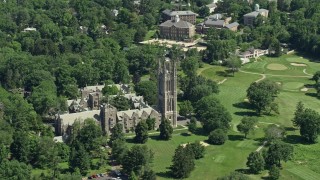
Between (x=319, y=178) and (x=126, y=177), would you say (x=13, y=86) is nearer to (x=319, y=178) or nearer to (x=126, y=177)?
(x=126, y=177)

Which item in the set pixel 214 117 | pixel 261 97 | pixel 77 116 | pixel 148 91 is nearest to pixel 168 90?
pixel 214 117

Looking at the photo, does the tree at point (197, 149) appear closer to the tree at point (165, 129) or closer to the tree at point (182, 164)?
the tree at point (182, 164)

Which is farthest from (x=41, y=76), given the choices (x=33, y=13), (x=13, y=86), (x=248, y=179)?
(x=33, y=13)

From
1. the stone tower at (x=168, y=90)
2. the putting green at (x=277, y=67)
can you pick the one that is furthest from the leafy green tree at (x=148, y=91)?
the putting green at (x=277, y=67)

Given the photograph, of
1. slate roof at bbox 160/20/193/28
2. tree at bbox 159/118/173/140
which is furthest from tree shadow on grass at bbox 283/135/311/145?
slate roof at bbox 160/20/193/28

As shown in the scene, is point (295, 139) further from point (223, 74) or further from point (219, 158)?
point (223, 74)
